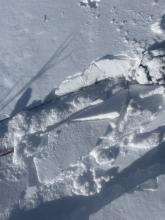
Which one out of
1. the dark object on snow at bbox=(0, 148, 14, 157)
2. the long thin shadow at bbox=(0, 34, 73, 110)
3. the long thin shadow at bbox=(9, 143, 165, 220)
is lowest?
the long thin shadow at bbox=(9, 143, 165, 220)

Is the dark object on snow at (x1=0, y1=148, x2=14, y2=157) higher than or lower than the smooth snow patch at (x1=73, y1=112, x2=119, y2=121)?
lower

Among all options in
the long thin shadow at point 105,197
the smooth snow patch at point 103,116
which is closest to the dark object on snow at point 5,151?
the long thin shadow at point 105,197

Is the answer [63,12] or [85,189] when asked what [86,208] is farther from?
[63,12]

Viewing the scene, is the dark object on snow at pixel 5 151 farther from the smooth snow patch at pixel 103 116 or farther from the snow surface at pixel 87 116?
the smooth snow patch at pixel 103 116

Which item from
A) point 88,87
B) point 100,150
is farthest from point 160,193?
point 88,87

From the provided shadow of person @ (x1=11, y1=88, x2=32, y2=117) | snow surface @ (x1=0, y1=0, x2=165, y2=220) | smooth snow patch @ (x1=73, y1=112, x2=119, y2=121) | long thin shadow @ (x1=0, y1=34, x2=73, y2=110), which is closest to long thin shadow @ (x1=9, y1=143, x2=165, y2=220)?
snow surface @ (x1=0, y1=0, x2=165, y2=220)

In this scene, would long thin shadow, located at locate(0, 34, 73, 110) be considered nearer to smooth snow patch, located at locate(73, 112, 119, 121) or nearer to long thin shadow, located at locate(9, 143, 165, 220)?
smooth snow patch, located at locate(73, 112, 119, 121)

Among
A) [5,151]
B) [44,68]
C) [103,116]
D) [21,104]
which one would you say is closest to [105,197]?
[103,116]
